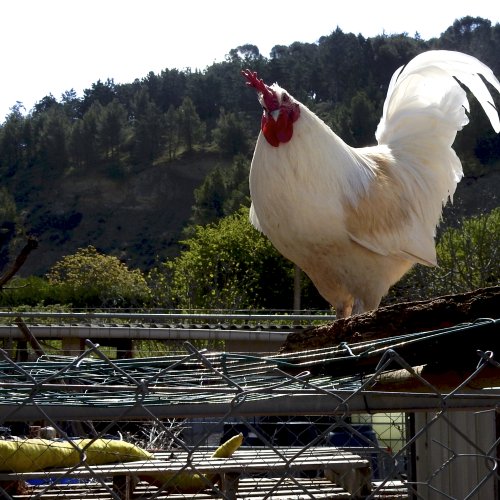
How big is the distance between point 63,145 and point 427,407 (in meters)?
90.5

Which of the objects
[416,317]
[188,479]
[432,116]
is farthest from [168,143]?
[416,317]

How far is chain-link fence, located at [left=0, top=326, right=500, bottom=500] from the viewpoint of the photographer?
2.14m

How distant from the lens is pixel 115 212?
83.8 meters

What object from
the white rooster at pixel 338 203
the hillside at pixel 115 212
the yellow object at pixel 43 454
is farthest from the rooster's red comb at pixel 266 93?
the hillside at pixel 115 212

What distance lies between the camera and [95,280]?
4038 centimetres

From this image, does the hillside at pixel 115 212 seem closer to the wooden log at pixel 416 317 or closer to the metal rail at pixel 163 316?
the metal rail at pixel 163 316

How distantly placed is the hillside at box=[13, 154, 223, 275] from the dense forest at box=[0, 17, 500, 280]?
0.10 m

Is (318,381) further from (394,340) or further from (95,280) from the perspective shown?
(95,280)

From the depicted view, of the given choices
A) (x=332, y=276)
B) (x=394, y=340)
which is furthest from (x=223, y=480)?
(x=394, y=340)

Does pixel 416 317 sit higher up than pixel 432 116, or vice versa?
pixel 432 116

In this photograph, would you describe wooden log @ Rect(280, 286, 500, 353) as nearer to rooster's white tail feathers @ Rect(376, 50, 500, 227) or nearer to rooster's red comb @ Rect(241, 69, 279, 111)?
rooster's red comb @ Rect(241, 69, 279, 111)

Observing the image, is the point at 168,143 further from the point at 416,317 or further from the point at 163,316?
the point at 416,317

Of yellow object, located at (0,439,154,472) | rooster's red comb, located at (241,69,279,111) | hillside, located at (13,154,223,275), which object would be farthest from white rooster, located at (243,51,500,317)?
hillside, located at (13,154,223,275)

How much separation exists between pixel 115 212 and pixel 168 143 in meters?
12.6
